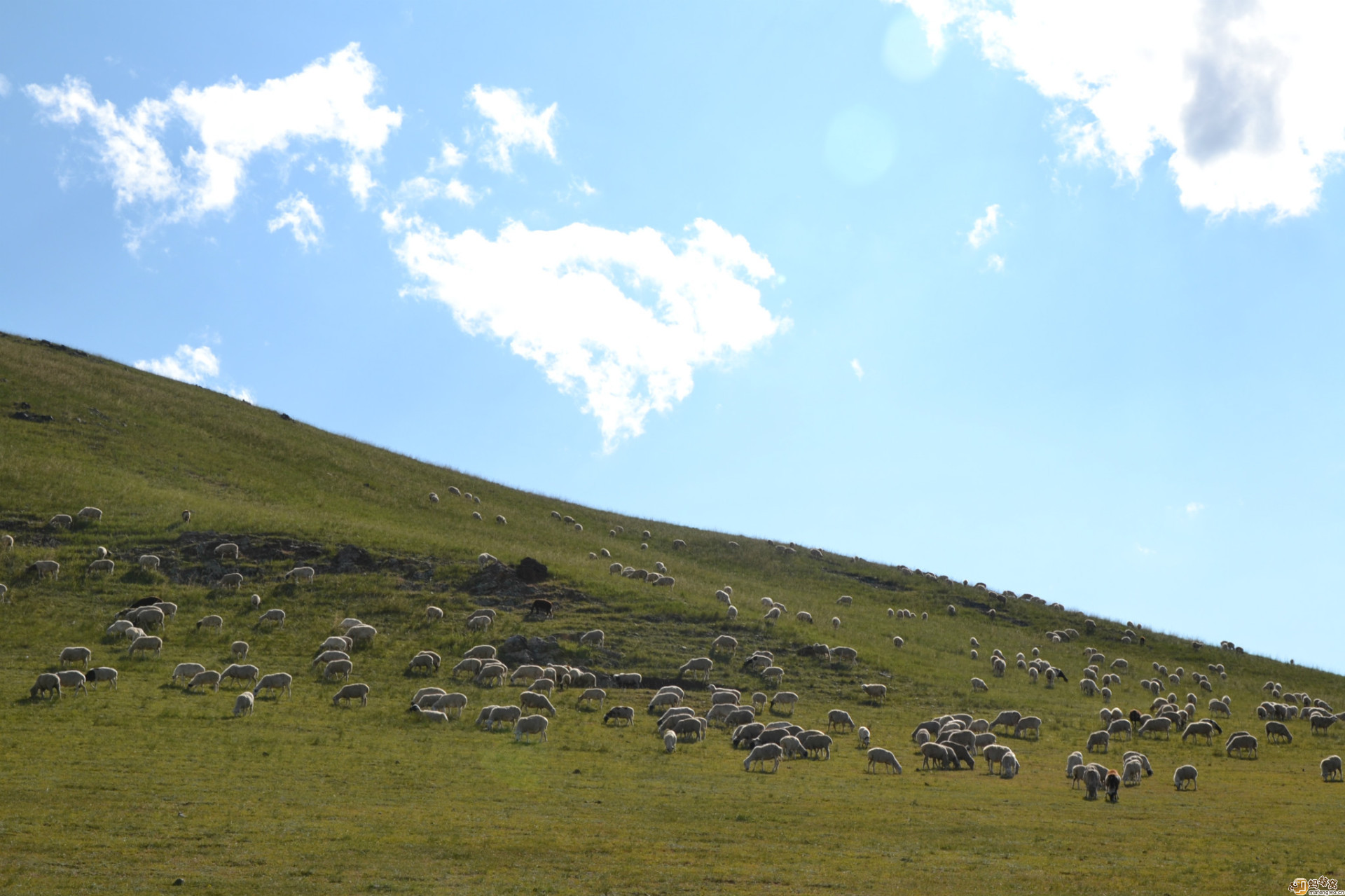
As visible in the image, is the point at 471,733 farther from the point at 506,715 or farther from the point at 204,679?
the point at 204,679

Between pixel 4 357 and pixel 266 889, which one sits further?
pixel 4 357

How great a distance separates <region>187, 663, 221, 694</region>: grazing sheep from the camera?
29.5 metres

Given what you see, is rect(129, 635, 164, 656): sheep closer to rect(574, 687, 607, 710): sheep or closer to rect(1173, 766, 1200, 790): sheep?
rect(574, 687, 607, 710): sheep

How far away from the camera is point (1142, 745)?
31984 mm

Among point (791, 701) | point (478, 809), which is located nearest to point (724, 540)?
point (791, 701)

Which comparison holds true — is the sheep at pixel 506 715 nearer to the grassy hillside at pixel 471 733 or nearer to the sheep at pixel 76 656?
the grassy hillside at pixel 471 733

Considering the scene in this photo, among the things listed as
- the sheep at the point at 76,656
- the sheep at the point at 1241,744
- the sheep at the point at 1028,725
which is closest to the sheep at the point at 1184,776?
the sheep at the point at 1028,725

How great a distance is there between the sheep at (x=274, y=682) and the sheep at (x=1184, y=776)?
92.5 feet

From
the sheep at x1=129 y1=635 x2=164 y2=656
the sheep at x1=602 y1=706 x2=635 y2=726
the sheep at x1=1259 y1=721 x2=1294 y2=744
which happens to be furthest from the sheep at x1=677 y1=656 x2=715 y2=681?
the sheep at x1=1259 y1=721 x2=1294 y2=744

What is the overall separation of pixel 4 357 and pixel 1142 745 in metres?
79.2

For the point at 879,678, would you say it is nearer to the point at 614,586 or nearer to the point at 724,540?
the point at 614,586

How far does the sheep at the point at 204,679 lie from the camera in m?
29.4

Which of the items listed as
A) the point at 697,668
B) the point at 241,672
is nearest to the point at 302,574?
the point at 241,672

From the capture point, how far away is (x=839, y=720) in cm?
3180
